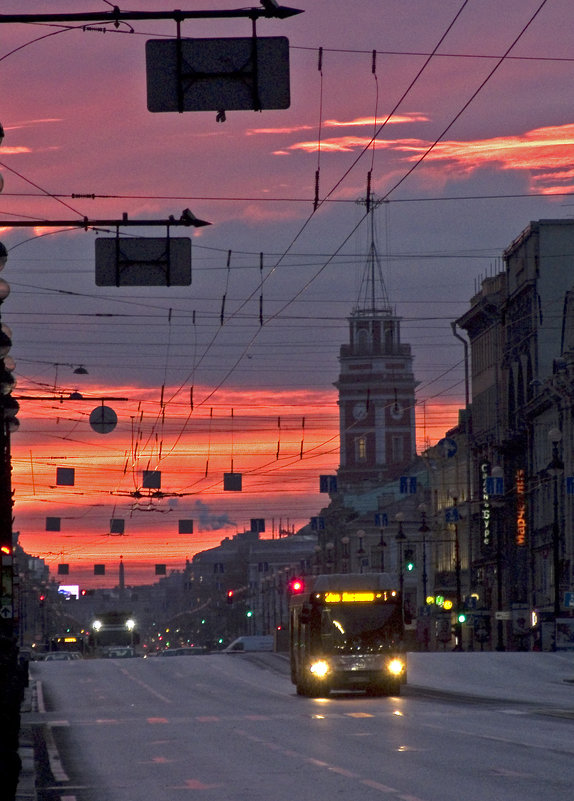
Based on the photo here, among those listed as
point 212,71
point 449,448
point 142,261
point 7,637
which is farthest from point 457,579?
point 212,71

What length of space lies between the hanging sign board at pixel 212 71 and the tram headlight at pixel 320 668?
27004 millimetres

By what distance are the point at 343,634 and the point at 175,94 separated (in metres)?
27.0

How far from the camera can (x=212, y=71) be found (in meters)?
16.7

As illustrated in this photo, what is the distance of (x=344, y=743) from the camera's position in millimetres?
25266

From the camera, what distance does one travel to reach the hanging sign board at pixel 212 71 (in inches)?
656

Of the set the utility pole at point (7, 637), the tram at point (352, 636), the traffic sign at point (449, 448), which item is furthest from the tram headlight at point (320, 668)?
the traffic sign at point (449, 448)

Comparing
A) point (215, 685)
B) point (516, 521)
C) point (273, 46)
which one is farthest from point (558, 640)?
point (273, 46)

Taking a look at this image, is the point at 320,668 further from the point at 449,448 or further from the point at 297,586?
the point at 449,448

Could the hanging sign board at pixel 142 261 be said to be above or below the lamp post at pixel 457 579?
above

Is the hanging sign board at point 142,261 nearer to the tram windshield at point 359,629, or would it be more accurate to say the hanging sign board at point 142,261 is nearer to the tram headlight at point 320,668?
the tram windshield at point 359,629

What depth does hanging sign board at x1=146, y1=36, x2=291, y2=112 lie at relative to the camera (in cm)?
1667

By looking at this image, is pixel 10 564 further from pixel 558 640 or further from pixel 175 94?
pixel 558 640

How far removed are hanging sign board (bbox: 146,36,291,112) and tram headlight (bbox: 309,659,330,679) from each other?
27004mm

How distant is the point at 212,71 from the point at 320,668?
27306 mm
